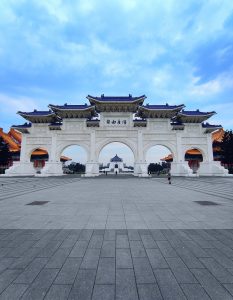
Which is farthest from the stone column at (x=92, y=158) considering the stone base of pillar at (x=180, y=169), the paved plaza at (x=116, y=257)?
the paved plaza at (x=116, y=257)

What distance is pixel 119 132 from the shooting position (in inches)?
1162

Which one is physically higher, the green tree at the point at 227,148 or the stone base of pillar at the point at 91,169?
the green tree at the point at 227,148

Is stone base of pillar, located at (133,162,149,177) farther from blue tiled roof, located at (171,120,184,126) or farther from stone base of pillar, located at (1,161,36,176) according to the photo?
stone base of pillar, located at (1,161,36,176)

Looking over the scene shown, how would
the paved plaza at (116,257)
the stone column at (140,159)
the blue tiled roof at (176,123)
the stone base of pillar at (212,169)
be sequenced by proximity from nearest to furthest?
the paved plaza at (116,257), the stone column at (140,159), the stone base of pillar at (212,169), the blue tiled roof at (176,123)

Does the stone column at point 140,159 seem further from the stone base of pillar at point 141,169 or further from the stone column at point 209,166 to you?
the stone column at point 209,166

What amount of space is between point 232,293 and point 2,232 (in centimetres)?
439

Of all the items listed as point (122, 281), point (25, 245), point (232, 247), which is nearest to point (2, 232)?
point (25, 245)

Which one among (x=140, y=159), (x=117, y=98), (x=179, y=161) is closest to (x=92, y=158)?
(x=140, y=159)

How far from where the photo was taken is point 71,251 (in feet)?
10.9

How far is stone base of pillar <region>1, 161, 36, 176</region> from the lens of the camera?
2931 centimetres

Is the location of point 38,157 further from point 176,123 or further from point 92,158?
point 176,123

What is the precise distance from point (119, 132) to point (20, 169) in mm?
16575

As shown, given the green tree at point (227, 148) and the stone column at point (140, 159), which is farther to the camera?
the green tree at point (227, 148)

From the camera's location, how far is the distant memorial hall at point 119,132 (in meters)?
29.4
